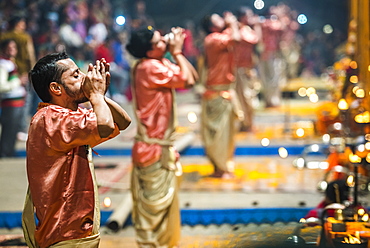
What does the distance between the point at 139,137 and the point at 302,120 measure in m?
7.78

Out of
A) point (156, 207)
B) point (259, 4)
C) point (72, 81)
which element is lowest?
point (156, 207)

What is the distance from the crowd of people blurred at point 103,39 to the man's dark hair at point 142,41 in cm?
295

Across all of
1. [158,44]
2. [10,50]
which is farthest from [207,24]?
[10,50]

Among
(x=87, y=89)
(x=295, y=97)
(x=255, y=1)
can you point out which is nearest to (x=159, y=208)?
(x=87, y=89)

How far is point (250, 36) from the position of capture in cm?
978

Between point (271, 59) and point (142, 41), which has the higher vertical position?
point (271, 59)

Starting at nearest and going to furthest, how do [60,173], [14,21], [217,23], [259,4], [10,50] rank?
[60,173] < [217,23] < [10,50] < [14,21] < [259,4]

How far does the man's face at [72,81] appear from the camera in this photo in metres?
3.38

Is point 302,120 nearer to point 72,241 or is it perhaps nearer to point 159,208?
point 159,208

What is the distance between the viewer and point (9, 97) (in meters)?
9.48

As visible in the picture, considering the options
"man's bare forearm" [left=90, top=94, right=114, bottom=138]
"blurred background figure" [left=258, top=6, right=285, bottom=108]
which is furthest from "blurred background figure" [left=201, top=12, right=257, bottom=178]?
"blurred background figure" [left=258, top=6, right=285, bottom=108]

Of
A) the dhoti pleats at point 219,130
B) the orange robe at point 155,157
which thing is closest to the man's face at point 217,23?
the dhoti pleats at point 219,130

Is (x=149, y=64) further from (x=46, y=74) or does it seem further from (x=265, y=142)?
(x=265, y=142)

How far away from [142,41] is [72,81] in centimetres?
188
